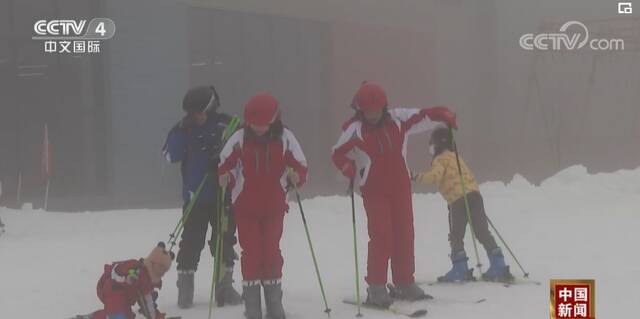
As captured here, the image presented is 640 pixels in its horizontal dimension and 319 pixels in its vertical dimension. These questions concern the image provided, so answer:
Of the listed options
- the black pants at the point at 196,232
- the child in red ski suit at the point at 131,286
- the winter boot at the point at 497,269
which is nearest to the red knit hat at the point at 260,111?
the black pants at the point at 196,232

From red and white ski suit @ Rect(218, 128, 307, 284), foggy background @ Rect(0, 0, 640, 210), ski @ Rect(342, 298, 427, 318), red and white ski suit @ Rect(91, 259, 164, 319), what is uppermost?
foggy background @ Rect(0, 0, 640, 210)

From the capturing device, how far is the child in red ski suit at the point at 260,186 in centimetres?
522

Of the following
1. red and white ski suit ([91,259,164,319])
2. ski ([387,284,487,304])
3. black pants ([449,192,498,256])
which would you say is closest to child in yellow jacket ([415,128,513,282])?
black pants ([449,192,498,256])

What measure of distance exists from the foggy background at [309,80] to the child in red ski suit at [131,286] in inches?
394

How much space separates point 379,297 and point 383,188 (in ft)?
2.55

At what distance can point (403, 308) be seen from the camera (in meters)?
5.51

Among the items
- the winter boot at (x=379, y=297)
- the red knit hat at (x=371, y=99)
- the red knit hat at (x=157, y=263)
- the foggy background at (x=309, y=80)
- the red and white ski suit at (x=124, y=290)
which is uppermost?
the foggy background at (x=309, y=80)

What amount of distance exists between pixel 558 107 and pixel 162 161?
836 centimetres

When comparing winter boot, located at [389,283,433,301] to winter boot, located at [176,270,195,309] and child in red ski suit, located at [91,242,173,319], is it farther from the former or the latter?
child in red ski suit, located at [91,242,173,319]

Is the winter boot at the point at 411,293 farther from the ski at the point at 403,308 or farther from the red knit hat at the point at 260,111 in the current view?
the red knit hat at the point at 260,111

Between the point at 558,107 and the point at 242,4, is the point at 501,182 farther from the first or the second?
the point at 242,4

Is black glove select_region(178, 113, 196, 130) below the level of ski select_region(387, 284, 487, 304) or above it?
above

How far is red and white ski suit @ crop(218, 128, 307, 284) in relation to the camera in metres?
5.24

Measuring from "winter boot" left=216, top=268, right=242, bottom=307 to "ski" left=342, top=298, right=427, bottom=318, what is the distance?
0.83 m
